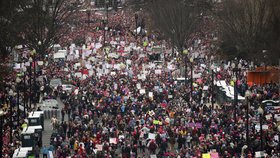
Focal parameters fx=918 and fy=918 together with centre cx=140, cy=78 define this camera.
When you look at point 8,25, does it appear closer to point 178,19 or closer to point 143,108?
point 143,108

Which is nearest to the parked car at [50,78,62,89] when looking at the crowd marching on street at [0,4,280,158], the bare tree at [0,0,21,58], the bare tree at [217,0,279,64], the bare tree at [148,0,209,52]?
the crowd marching on street at [0,4,280,158]

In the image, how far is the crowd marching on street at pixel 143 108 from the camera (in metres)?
41.8

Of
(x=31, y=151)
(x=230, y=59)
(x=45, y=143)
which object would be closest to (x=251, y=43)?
(x=230, y=59)

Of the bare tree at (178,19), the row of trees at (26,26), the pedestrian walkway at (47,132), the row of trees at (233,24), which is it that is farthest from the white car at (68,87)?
the bare tree at (178,19)

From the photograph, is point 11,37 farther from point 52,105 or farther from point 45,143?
point 45,143

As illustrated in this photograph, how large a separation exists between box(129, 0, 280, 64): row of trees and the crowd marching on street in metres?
1.60

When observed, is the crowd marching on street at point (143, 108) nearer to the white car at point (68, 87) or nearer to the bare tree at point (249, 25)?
the white car at point (68, 87)

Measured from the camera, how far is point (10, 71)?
59.8 meters

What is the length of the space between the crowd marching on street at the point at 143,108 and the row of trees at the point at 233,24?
1.60 metres

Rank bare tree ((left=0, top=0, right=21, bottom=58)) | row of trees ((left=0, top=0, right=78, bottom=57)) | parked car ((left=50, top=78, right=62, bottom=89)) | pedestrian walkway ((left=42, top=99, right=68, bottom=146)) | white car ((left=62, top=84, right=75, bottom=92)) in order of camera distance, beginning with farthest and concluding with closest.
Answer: row of trees ((left=0, top=0, right=78, bottom=57)) → bare tree ((left=0, top=0, right=21, bottom=58)) → parked car ((left=50, top=78, right=62, bottom=89)) → white car ((left=62, top=84, right=75, bottom=92)) → pedestrian walkway ((left=42, top=99, right=68, bottom=146))

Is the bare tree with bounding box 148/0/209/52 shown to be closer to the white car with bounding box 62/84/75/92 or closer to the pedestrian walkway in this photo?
the white car with bounding box 62/84/75/92

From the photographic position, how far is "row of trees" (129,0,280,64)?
68.8m

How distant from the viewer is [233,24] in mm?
74438

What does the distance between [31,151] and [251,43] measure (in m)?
35.0
